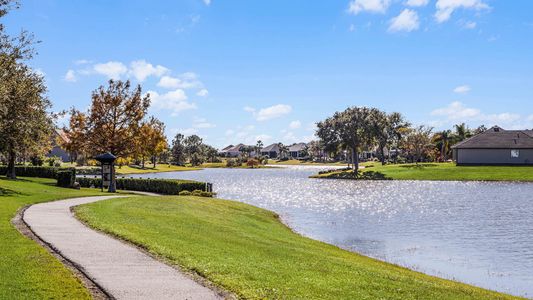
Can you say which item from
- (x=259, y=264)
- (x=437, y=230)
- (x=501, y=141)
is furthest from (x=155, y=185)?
(x=501, y=141)

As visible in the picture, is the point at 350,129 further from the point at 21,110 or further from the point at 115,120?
the point at 21,110

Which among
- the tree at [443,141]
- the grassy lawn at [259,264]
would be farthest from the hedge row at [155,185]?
Answer: the tree at [443,141]

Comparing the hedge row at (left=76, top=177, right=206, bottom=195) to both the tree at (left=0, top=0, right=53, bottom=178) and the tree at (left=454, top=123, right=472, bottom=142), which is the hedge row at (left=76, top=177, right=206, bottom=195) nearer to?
the tree at (left=0, top=0, right=53, bottom=178)

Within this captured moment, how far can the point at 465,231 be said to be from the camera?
99.7 feet

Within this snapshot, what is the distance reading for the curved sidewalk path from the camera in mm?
11023

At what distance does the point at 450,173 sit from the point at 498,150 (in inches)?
593

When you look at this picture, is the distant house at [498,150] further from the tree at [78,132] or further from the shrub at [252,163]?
the shrub at [252,163]

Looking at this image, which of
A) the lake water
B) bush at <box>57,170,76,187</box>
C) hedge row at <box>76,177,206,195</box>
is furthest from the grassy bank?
bush at <box>57,170,76,187</box>

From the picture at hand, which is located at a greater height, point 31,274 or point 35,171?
point 35,171

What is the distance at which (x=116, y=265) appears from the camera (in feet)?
43.9

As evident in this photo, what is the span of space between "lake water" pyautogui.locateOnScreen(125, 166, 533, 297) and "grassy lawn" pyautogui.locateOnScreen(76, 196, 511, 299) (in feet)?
11.6

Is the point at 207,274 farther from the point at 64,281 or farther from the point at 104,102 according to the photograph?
the point at 104,102

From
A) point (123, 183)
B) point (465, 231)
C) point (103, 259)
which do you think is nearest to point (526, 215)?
point (465, 231)

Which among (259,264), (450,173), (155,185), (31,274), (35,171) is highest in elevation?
(35,171)
